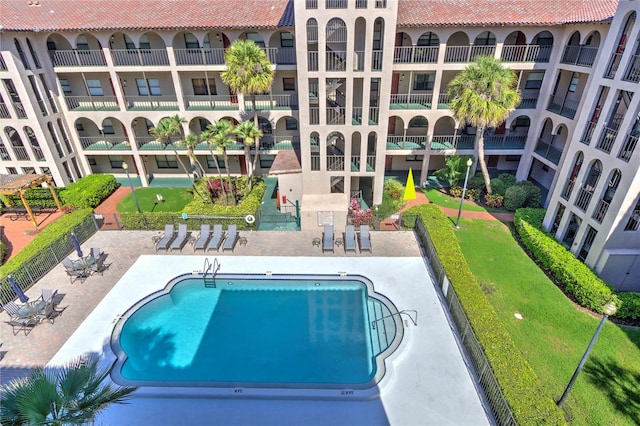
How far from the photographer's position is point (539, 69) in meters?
25.3

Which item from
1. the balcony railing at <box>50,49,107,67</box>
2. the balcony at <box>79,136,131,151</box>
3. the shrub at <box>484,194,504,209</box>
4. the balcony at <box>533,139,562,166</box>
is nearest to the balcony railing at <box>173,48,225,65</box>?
the balcony railing at <box>50,49,107,67</box>

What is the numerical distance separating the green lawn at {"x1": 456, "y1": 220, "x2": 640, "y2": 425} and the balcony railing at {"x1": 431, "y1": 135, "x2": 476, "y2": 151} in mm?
10006

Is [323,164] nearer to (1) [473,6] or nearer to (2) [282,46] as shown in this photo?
(2) [282,46]

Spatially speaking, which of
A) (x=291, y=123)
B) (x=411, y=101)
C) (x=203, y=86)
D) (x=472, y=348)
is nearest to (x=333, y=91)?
(x=291, y=123)

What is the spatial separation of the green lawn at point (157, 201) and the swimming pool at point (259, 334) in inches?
397

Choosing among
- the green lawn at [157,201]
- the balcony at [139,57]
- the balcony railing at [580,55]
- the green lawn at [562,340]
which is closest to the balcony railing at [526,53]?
the balcony railing at [580,55]

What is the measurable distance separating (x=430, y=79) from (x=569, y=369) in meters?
21.9

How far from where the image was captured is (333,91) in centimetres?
2355

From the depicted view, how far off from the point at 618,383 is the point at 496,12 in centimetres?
2287

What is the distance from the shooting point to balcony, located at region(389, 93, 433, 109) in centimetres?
2680

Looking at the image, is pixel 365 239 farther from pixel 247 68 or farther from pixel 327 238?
pixel 247 68

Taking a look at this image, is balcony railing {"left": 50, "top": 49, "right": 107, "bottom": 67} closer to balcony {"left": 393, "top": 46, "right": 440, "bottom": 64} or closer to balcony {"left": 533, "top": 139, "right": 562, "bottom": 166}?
balcony {"left": 393, "top": 46, "right": 440, "bottom": 64}

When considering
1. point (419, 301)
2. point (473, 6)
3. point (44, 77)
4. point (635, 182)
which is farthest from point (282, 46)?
point (635, 182)

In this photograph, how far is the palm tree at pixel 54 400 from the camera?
6762 mm
